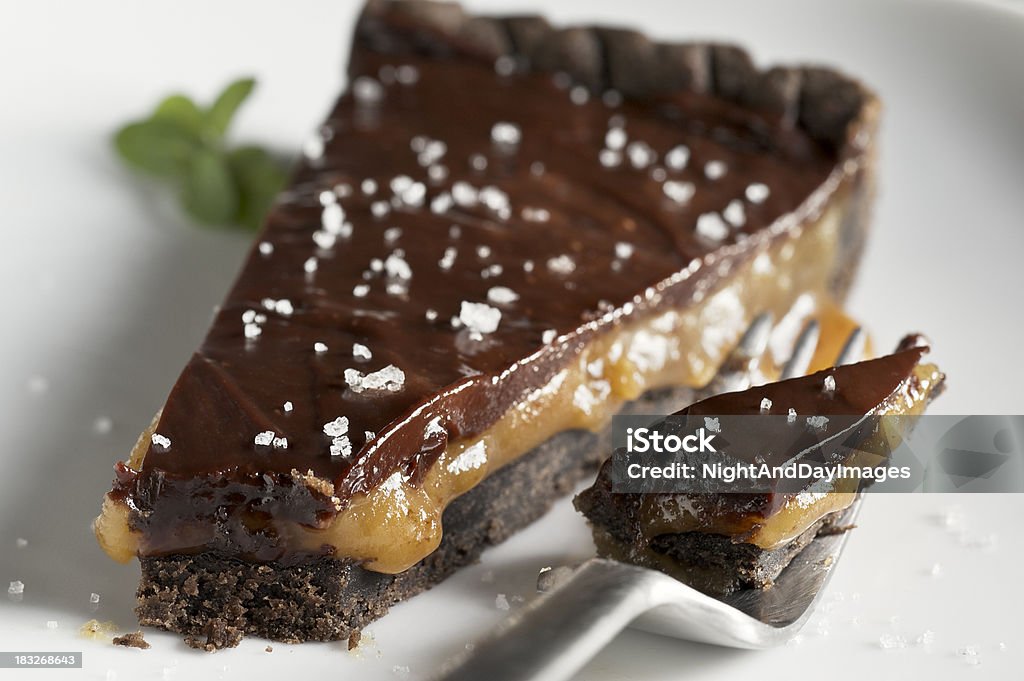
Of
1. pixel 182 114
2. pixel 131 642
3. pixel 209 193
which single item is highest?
pixel 182 114

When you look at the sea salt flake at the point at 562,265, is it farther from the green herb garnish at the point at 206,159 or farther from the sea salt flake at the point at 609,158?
the green herb garnish at the point at 206,159

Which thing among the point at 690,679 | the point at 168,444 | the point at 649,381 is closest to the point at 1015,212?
the point at 649,381

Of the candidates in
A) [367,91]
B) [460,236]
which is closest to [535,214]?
[460,236]

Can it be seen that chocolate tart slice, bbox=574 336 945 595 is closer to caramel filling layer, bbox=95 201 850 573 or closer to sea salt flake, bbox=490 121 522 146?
caramel filling layer, bbox=95 201 850 573

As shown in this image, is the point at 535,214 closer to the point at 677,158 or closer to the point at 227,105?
the point at 677,158

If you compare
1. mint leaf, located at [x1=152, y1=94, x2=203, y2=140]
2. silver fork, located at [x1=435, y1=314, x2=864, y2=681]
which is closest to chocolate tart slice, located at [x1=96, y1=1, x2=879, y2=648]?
silver fork, located at [x1=435, y1=314, x2=864, y2=681]

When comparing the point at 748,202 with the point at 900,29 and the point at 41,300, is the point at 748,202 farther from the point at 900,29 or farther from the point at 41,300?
the point at 41,300

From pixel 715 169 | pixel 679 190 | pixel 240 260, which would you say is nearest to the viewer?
pixel 679 190
